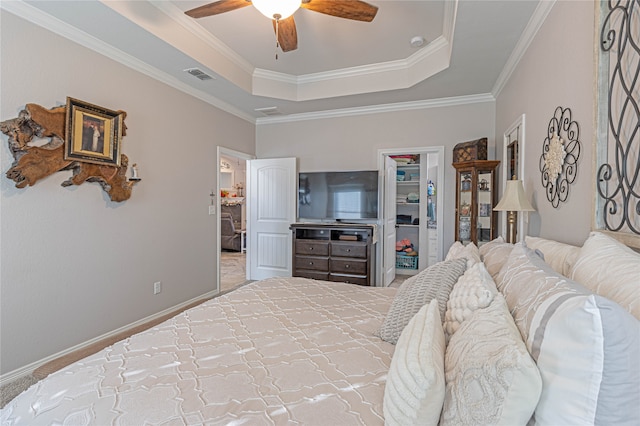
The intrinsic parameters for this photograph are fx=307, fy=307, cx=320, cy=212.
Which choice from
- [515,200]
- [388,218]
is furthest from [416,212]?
[515,200]

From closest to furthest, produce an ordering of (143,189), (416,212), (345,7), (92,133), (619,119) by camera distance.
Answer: (619,119) < (345,7) < (92,133) < (143,189) < (416,212)

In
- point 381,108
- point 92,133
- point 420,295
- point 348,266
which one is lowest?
point 348,266

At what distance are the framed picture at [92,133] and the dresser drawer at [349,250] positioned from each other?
268 centimetres

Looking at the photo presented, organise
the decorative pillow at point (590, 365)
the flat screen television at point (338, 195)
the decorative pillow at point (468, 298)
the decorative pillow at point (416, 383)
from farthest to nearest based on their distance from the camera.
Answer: the flat screen television at point (338, 195)
the decorative pillow at point (468, 298)
the decorative pillow at point (416, 383)
the decorative pillow at point (590, 365)

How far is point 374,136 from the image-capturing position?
4.54 metres

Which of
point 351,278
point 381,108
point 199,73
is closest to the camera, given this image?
point 199,73

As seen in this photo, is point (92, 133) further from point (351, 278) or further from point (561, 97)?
point (561, 97)

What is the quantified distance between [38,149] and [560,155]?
3.52 m

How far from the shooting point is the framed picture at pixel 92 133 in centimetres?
245

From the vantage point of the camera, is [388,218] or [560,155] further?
[388,218]

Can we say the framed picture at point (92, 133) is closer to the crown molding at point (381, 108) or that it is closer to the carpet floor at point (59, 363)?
the carpet floor at point (59, 363)

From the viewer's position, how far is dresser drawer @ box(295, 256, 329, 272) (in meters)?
4.27

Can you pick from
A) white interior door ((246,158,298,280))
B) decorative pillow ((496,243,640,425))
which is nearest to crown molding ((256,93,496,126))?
white interior door ((246,158,298,280))

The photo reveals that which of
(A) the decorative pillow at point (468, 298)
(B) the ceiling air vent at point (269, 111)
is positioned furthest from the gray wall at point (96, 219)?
(A) the decorative pillow at point (468, 298)
